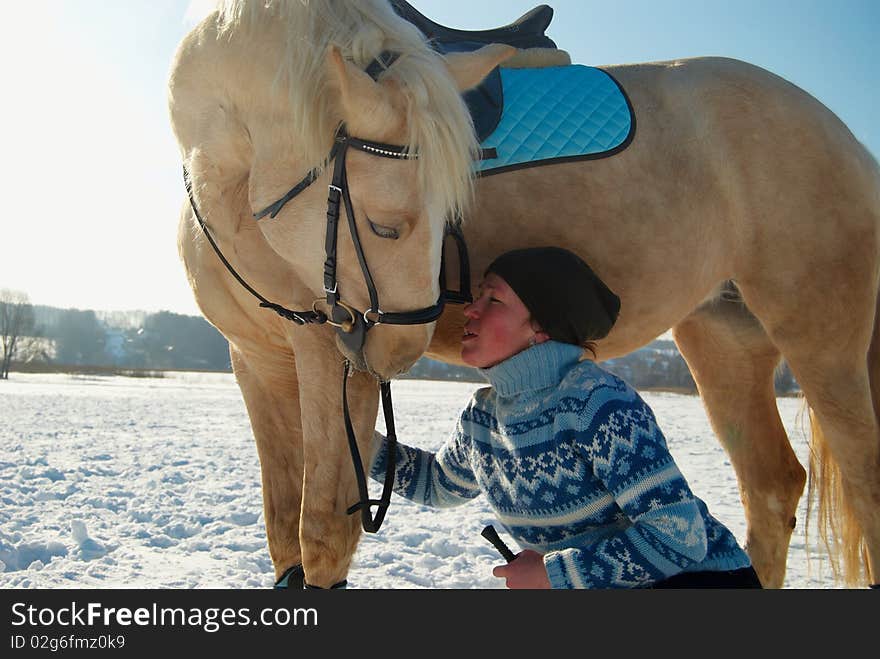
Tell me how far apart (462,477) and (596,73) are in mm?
1483

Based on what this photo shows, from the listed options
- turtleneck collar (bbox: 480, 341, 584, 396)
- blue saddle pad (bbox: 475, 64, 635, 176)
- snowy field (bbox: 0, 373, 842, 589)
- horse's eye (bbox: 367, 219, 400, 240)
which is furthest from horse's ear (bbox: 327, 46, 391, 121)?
snowy field (bbox: 0, 373, 842, 589)

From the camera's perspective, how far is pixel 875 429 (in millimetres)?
2363

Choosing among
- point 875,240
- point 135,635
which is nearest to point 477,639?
point 135,635

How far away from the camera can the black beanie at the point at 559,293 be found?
1449 mm

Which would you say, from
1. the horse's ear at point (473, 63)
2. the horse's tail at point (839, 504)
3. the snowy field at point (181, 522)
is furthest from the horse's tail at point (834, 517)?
the horse's ear at point (473, 63)

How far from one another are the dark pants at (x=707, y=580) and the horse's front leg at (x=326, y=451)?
0.80 metres

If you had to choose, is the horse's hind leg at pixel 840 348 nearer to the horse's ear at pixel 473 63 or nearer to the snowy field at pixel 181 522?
the snowy field at pixel 181 522

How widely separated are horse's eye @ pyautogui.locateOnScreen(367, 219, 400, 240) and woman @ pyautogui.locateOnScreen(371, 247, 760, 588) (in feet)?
0.97

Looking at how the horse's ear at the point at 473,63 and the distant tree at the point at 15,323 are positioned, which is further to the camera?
the distant tree at the point at 15,323

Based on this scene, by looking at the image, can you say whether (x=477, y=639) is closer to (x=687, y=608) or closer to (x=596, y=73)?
(x=687, y=608)

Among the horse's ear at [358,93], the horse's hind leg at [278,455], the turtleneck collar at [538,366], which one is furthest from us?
the horse's hind leg at [278,455]

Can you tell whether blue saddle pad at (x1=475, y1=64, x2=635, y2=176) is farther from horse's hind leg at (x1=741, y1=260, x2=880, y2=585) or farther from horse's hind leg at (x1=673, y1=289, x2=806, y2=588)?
horse's hind leg at (x1=673, y1=289, x2=806, y2=588)

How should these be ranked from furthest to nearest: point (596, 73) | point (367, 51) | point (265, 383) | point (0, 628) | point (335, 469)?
point (596, 73) → point (265, 383) → point (335, 469) → point (367, 51) → point (0, 628)

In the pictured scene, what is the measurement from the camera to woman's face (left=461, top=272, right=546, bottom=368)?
4.92 feet
